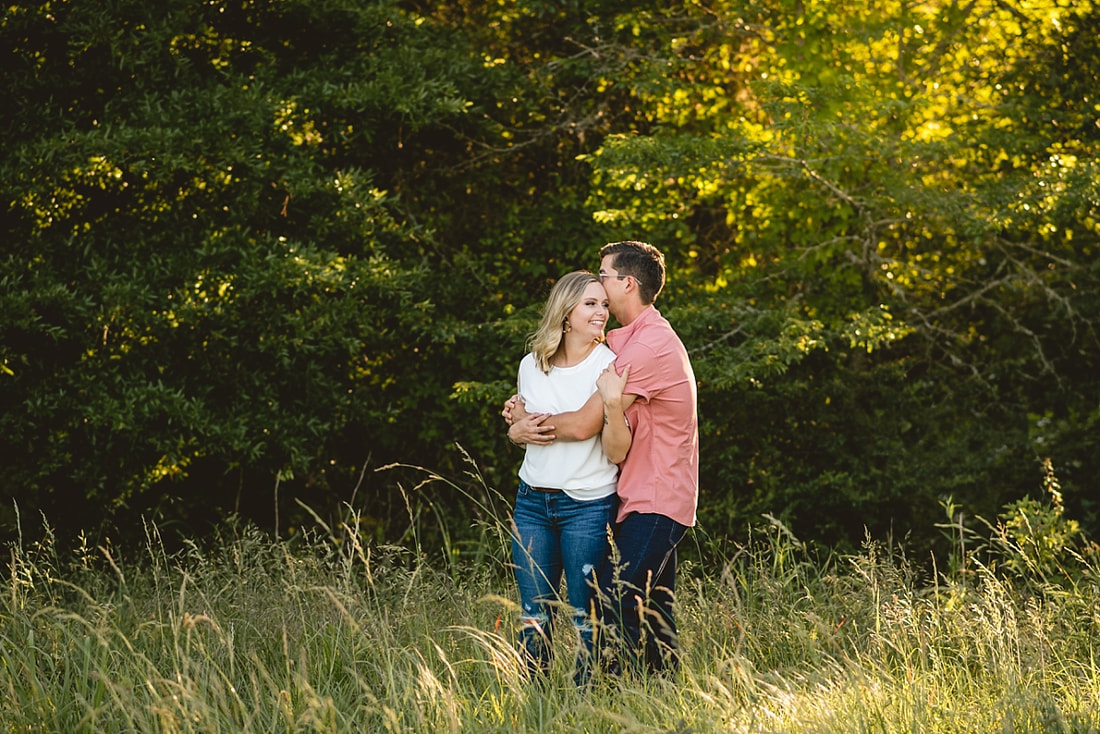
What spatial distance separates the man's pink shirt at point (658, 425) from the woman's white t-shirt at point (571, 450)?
0.07 metres

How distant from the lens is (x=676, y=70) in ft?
28.9

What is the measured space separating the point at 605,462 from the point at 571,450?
13 centimetres

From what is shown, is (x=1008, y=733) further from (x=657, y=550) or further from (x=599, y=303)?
(x=599, y=303)

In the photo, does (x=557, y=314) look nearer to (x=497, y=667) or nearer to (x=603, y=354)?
(x=603, y=354)

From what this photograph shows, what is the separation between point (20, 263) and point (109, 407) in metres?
1.02

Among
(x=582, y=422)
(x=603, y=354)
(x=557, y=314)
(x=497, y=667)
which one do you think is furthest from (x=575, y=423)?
(x=497, y=667)

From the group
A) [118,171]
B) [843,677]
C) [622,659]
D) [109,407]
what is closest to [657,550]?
[622,659]

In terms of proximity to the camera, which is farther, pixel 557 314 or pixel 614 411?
pixel 557 314

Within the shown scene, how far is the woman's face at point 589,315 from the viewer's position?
3.97 m

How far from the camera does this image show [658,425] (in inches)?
156

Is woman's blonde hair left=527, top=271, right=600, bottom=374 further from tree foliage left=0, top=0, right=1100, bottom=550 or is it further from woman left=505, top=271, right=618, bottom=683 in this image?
tree foliage left=0, top=0, right=1100, bottom=550

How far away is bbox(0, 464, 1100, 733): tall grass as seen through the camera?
11.0 feet

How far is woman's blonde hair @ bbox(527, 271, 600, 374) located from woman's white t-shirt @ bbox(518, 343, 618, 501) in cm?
8

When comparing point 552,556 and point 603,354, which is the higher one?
point 603,354
